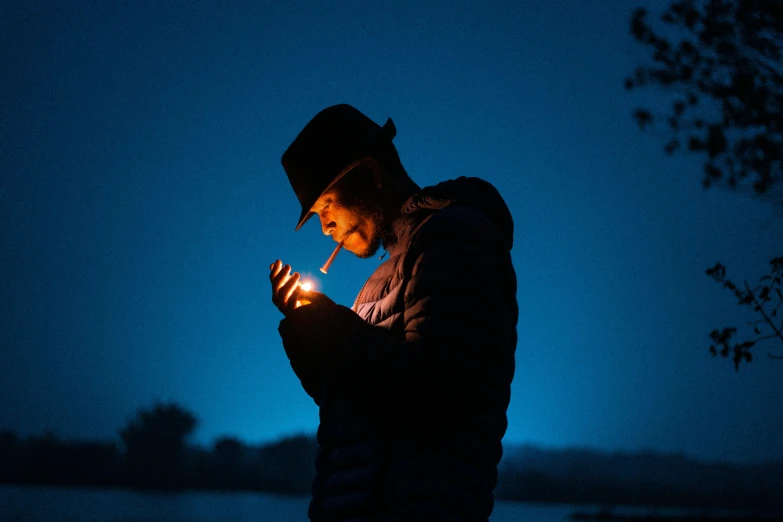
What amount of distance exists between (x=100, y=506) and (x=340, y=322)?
86131 millimetres

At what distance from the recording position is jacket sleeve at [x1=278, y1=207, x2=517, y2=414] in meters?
2.32

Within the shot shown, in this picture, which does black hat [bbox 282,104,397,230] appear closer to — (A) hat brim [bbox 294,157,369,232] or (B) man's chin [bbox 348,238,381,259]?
(A) hat brim [bbox 294,157,369,232]

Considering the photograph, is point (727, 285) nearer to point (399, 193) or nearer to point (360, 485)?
point (399, 193)

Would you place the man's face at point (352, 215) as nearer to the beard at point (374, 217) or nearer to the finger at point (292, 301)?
the beard at point (374, 217)

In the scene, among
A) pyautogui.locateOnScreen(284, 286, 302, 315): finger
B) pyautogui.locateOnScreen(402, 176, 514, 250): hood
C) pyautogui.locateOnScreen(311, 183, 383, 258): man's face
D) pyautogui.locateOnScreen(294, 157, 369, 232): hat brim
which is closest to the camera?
pyautogui.locateOnScreen(284, 286, 302, 315): finger

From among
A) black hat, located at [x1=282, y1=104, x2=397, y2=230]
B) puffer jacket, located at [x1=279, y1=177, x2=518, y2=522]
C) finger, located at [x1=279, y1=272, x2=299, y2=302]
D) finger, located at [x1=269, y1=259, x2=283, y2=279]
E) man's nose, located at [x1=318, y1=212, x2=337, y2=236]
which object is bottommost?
puffer jacket, located at [x1=279, y1=177, x2=518, y2=522]

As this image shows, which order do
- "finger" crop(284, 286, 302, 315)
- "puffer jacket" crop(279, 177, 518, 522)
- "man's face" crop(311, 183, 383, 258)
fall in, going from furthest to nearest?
"man's face" crop(311, 183, 383, 258) → "finger" crop(284, 286, 302, 315) → "puffer jacket" crop(279, 177, 518, 522)

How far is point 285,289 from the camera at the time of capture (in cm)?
284

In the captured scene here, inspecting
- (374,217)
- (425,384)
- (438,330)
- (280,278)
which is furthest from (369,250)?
(425,384)

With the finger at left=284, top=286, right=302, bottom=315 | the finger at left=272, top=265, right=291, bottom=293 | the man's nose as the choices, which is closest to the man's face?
the man's nose

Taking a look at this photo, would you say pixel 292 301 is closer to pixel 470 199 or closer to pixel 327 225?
pixel 327 225

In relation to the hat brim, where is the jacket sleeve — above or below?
below

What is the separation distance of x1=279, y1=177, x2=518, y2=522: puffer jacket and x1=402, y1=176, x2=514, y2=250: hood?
0.19m

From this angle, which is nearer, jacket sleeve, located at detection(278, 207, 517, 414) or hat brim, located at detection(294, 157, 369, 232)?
jacket sleeve, located at detection(278, 207, 517, 414)
